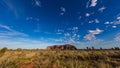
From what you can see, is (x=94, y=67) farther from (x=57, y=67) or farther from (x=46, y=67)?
(x=46, y=67)

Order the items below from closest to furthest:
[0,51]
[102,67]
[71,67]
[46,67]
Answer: [102,67], [71,67], [46,67], [0,51]

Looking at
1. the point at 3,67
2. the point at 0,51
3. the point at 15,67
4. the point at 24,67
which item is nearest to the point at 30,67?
the point at 24,67

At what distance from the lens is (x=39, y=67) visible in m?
10.7

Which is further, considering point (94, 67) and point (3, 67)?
point (3, 67)

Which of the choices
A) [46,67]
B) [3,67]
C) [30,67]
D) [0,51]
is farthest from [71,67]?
[0,51]

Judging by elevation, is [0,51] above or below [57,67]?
above

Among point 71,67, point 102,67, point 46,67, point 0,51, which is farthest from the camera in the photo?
point 0,51

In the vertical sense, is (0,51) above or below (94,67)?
above

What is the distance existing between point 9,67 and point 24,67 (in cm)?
128

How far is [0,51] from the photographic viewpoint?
17.3 meters

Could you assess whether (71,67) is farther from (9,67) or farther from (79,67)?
(9,67)

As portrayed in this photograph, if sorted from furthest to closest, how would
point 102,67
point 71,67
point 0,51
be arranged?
point 0,51 → point 71,67 → point 102,67

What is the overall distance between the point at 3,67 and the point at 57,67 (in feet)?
15.6

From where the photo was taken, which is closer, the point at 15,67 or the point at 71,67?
the point at 71,67
